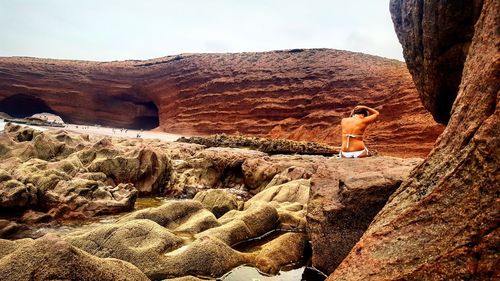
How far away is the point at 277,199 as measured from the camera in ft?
A: 36.3

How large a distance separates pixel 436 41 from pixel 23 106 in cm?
5364

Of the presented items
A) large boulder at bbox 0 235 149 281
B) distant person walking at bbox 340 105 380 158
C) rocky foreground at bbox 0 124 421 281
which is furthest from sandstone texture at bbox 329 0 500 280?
distant person walking at bbox 340 105 380 158

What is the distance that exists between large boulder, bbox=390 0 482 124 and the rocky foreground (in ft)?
4.24

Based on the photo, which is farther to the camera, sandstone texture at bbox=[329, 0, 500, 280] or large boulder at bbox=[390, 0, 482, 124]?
large boulder at bbox=[390, 0, 482, 124]

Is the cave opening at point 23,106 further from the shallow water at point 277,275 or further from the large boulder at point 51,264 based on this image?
the large boulder at point 51,264

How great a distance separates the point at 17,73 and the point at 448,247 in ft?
172

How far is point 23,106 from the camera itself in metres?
48.9

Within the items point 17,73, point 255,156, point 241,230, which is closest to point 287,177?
point 255,156

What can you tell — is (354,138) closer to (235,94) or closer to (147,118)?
(235,94)

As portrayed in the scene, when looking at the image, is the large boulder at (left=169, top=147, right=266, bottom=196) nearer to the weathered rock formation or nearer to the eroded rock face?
the eroded rock face

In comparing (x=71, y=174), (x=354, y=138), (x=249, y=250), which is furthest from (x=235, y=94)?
(x=249, y=250)

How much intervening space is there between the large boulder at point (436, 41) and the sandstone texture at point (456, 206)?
115 centimetres

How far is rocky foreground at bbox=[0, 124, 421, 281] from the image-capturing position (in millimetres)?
4473

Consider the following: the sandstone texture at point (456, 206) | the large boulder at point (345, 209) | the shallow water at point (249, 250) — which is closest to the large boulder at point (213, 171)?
the shallow water at point (249, 250)
